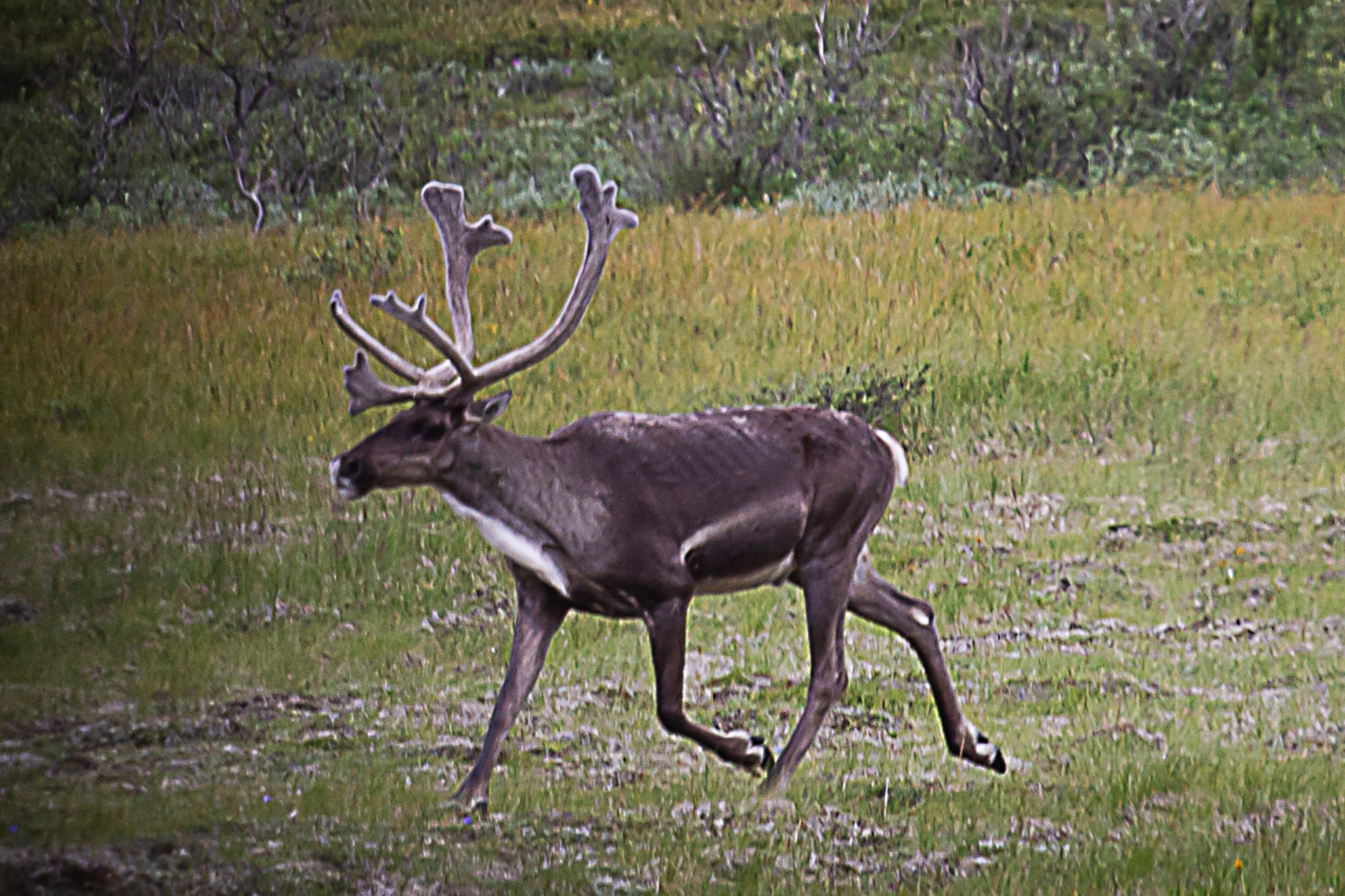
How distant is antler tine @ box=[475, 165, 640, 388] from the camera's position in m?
6.74

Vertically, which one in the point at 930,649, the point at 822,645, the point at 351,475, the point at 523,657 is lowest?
the point at 930,649

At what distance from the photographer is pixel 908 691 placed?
27.7 feet

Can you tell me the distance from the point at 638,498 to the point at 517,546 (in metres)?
0.46

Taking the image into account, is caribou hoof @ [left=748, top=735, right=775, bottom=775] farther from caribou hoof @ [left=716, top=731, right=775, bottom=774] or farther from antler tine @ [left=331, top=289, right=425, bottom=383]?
antler tine @ [left=331, top=289, right=425, bottom=383]

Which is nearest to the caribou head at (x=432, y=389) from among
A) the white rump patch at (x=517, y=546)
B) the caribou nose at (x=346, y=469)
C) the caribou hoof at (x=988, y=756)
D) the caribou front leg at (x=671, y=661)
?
the caribou nose at (x=346, y=469)

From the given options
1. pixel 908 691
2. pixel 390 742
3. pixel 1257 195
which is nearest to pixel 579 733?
pixel 390 742

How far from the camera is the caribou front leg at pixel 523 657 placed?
6547 mm

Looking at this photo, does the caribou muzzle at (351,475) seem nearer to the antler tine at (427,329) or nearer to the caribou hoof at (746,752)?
the antler tine at (427,329)

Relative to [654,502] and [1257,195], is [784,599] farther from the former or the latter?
[1257,195]

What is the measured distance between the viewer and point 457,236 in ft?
23.6

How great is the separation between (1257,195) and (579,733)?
40.3 ft

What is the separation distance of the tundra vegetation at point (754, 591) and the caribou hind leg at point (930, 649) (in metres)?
0.17

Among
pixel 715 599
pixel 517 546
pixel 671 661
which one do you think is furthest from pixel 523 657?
pixel 715 599

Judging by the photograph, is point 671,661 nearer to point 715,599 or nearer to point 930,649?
point 930,649
